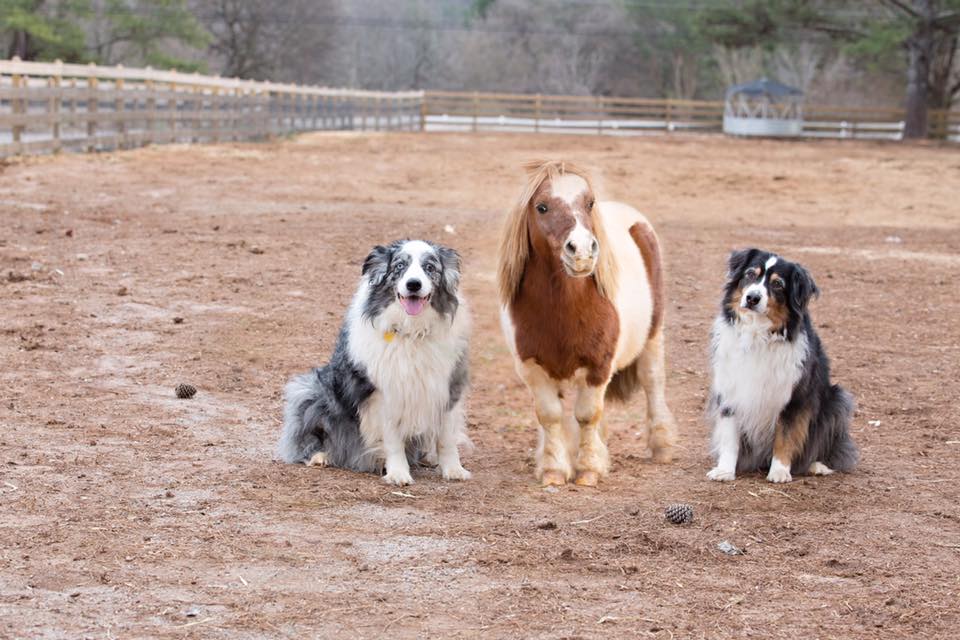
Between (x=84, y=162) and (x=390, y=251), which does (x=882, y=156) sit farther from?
(x=390, y=251)

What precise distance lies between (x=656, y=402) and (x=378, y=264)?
2.36 m

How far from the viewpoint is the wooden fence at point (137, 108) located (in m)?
21.9

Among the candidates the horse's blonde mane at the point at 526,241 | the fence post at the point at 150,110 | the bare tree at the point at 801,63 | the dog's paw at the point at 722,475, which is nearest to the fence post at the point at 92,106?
the fence post at the point at 150,110

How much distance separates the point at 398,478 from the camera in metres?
6.87

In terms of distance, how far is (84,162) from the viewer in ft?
70.1

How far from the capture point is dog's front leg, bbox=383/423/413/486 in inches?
271

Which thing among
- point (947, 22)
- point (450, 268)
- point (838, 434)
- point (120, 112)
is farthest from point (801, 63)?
point (450, 268)

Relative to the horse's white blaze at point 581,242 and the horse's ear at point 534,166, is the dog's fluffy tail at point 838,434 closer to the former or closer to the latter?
the horse's white blaze at point 581,242

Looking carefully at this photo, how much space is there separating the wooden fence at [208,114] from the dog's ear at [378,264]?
52.0ft

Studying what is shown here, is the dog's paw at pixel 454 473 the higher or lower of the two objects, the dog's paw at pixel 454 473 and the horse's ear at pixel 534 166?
the lower

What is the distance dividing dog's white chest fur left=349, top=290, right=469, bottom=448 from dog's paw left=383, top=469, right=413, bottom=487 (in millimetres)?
222

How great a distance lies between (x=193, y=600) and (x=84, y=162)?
59.2 feet

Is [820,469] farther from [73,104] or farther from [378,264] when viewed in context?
[73,104]

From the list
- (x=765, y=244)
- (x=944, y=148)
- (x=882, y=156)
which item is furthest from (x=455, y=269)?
(x=944, y=148)
